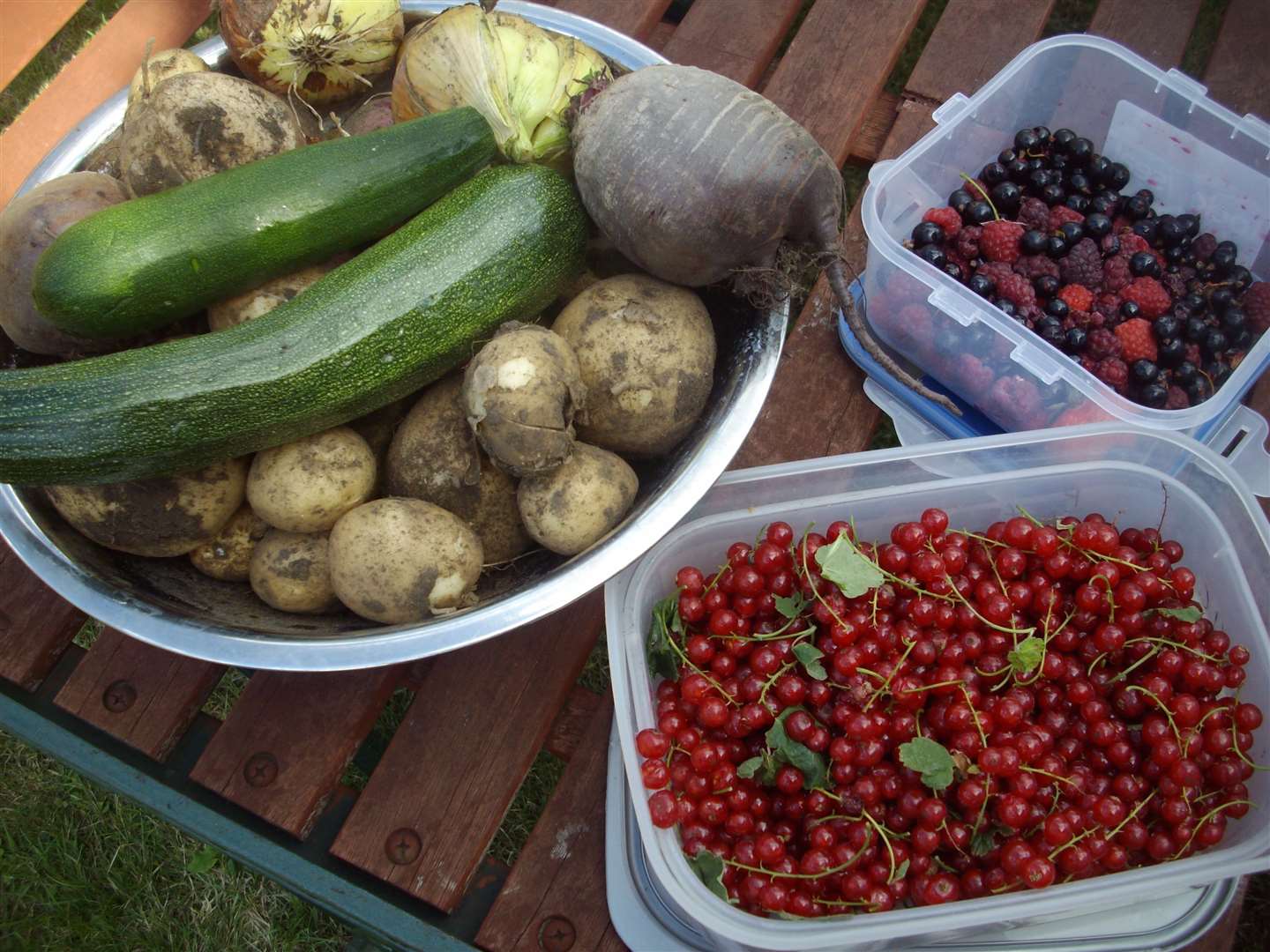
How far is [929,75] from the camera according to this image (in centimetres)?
131

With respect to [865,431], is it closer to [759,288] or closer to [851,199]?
[759,288]

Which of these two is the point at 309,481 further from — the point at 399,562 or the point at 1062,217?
the point at 1062,217

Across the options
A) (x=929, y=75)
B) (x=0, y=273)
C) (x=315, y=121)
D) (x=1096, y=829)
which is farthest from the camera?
(x=929, y=75)

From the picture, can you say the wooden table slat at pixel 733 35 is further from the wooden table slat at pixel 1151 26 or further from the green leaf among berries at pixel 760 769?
the green leaf among berries at pixel 760 769

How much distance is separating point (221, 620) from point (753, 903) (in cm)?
54

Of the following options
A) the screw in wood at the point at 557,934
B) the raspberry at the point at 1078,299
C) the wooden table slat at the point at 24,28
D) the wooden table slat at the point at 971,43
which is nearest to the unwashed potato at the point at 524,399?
the screw in wood at the point at 557,934

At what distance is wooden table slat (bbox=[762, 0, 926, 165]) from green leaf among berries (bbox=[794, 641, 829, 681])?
74 cm

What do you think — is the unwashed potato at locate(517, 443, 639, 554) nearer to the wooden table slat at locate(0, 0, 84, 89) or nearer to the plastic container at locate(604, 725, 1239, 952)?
the plastic container at locate(604, 725, 1239, 952)

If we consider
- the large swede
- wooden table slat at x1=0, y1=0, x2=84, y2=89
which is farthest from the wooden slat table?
wooden table slat at x1=0, y1=0, x2=84, y2=89

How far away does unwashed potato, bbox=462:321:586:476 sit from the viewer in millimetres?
789

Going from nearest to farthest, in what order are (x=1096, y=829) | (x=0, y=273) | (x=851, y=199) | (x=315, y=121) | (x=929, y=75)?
(x=1096, y=829)
(x=0, y=273)
(x=315, y=121)
(x=929, y=75)
(x=851, y=199)

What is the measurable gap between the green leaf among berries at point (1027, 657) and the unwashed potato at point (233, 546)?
0.74 metres

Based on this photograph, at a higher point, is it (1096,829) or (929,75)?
(929,75)

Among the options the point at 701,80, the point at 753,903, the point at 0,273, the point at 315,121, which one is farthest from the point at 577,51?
the point at 753,903
